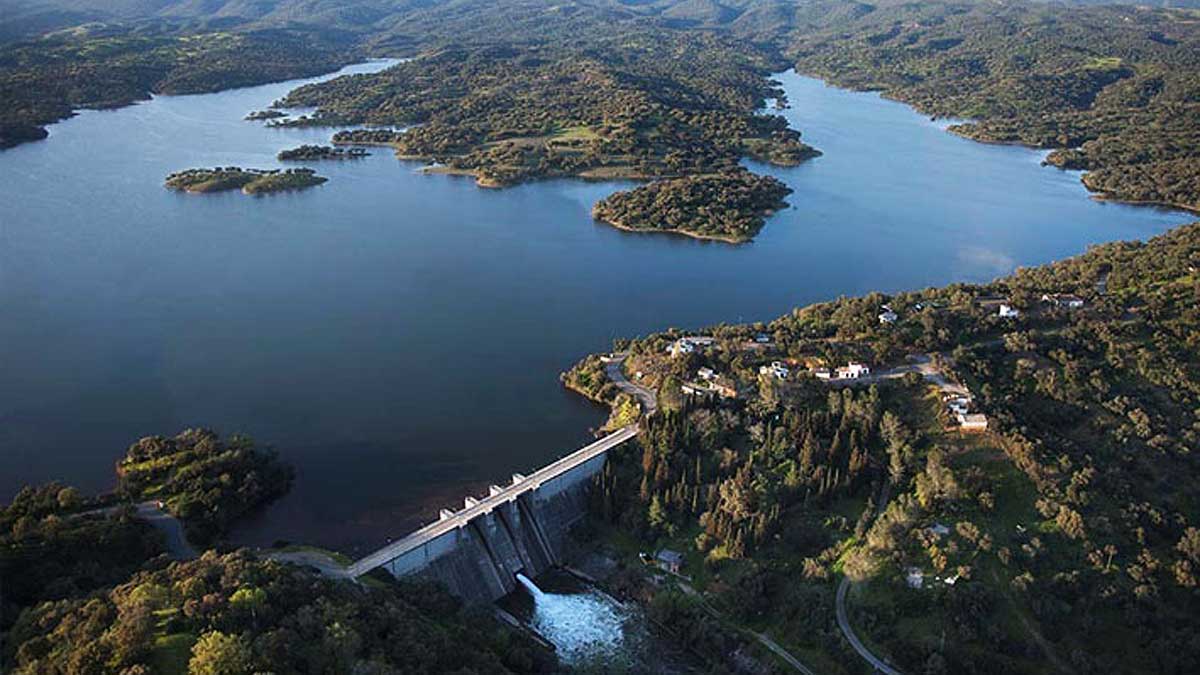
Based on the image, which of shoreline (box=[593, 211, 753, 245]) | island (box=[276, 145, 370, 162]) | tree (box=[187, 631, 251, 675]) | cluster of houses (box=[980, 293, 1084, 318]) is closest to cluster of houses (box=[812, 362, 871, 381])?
cluster of houses (box=[980, 293, 1084, 318])

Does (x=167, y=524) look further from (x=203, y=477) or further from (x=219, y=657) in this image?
(x=219, y=657)

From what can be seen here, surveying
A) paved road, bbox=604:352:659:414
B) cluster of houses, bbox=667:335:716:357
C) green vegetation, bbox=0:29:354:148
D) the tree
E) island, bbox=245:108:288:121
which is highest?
green vegetation, bbox=0:29:354:148

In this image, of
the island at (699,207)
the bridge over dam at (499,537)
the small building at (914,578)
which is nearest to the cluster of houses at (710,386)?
the bridge over dam at (499,537)

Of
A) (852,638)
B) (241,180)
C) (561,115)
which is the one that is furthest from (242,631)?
(561,115)

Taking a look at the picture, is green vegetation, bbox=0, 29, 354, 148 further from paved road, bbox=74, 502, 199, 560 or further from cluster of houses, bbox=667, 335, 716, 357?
cluster of houses, bbox=667, 335, 716, 357

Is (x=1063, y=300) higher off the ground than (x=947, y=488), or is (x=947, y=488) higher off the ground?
(x=947, y=488)

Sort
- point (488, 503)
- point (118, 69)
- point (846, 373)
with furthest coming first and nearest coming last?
point (118, 69) < point (846, 373) < point (488, 503)

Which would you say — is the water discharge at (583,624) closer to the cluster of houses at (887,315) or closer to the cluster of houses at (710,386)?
the cluster of houses at (710,386)
